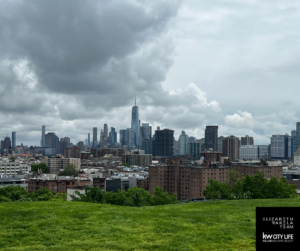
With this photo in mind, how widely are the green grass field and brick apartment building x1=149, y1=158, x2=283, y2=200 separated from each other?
86550 mm

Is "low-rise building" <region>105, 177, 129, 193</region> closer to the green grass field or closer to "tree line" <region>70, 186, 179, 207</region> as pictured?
"tree line" <region>70, 186, 179, 207</region>

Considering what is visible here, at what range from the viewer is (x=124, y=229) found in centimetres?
1364

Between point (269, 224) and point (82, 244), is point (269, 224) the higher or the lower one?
the higher one

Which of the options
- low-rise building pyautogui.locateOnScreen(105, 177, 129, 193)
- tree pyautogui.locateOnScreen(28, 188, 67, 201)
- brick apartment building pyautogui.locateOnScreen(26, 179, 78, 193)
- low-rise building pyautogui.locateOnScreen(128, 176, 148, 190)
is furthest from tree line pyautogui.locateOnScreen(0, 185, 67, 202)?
low-rise building pyautogui.locateOnScreen(128, 176, 148, 190)

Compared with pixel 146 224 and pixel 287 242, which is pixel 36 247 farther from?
pixel 287 242

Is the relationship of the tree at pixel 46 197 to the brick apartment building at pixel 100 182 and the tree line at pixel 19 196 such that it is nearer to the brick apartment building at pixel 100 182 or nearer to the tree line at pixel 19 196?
the tree line at pixel 19 196

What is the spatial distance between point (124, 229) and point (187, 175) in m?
93.2

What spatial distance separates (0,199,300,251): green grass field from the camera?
1157 centimetres

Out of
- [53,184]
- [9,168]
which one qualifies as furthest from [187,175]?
[9,168]

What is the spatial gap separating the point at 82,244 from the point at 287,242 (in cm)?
739

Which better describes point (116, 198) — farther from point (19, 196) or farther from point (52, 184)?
point (52, 184)

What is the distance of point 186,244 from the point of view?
455 inches

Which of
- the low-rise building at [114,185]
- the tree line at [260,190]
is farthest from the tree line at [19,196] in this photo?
the low-rise building at [114,185]

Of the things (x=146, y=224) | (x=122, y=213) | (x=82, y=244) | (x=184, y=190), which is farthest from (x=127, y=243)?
(x=184, y=190)
